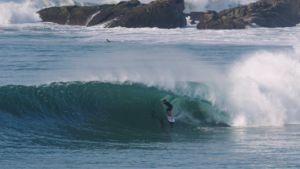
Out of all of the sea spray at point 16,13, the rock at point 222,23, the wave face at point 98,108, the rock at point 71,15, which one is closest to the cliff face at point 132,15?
the rock at point 71,15

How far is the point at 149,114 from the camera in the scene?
1549 centimetres

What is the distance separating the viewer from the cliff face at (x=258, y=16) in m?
57.7

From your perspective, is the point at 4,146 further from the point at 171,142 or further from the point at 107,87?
the point at 107,87

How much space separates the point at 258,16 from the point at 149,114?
166ft

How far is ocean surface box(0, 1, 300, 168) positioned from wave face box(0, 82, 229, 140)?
0.03 m

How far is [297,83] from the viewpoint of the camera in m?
17.3

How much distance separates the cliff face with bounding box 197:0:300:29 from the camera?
57.7m

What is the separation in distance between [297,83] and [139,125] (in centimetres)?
722

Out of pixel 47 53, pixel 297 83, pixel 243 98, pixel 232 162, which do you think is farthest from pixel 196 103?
pixel 47 53

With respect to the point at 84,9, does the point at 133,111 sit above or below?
below

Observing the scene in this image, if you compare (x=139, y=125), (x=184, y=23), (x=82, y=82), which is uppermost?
(x=184, y=23)

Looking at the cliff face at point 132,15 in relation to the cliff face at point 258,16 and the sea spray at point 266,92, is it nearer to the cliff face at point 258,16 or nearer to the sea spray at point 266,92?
the cliff face at point 258,16

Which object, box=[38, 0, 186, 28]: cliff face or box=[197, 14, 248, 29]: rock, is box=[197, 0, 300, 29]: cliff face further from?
box=[38, 0, 186, 28]: cliff face

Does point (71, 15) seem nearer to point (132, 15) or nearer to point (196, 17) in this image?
point (132, 15)
